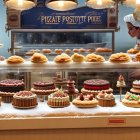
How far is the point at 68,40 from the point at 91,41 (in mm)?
485

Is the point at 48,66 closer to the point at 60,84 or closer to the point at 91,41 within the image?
the point at 60,84

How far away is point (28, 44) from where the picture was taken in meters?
6.50

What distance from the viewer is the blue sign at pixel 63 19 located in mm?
6102

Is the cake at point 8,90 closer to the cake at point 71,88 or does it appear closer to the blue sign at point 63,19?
the cake at point 71,88

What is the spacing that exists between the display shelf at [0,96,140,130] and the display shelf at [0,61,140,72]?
27.8 inches

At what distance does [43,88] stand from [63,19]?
2.24 meters

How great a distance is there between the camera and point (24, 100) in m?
3.99

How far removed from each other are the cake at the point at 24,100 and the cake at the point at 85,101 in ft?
1.74

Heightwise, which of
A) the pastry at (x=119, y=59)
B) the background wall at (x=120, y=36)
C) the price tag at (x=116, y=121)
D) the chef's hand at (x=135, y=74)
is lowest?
the price tag at (x=116, y=121)

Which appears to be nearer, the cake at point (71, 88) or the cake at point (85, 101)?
the cake at point (85, 101)

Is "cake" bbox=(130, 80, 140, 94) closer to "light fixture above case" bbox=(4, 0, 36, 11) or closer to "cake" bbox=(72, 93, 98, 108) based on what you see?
"cake" bbox=(72, 93, 98, 108)

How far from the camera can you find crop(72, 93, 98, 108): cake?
404cm

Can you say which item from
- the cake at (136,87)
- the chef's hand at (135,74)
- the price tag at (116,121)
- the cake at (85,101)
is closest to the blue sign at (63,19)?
the chef's hand at (135,74)

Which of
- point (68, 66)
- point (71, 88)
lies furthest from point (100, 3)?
point (71, 88)
